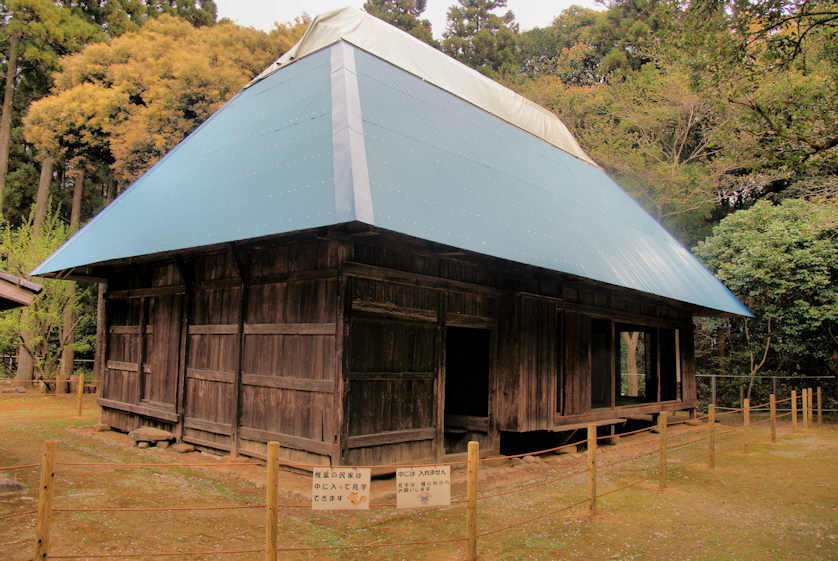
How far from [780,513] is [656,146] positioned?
19.8m

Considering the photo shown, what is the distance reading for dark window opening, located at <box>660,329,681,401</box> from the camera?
1453 cm

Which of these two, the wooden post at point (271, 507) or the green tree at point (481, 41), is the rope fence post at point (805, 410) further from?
the green tree at point (481, 41)

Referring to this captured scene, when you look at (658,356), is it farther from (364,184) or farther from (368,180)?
(364,184)

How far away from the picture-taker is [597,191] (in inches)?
543

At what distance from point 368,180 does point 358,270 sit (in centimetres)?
119

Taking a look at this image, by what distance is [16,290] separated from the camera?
684 cm

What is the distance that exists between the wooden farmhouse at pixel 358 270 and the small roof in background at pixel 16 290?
1388 mm

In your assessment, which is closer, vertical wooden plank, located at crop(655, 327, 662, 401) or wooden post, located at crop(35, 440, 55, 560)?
wooden post, located at crop(35, 440, 55, 560)

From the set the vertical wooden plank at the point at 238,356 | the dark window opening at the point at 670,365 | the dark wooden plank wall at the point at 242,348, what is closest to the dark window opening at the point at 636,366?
the dark window opening at the point at 670,365

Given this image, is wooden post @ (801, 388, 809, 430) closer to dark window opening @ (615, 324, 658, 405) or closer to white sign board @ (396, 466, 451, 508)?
dark window opening @ (615, 324, 658, 405)

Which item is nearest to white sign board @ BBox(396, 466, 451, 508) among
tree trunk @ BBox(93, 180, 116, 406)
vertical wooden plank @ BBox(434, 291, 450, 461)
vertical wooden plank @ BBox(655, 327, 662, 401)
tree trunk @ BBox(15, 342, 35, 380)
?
vertical wooden plank @ BBox(434, 291, 450, 461)

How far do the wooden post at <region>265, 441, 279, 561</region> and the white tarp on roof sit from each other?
24.1ft

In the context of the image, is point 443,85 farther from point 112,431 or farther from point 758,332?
point 758,332

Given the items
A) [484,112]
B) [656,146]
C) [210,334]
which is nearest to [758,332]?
[656,146]
